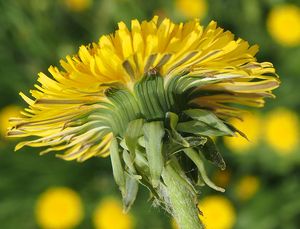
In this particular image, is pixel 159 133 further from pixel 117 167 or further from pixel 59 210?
pixel 59 210

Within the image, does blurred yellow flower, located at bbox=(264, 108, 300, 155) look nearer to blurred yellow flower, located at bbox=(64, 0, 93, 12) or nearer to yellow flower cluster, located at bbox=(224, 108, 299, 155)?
yellow flower cluster, located at bbox=(224, 108, 299, 155)

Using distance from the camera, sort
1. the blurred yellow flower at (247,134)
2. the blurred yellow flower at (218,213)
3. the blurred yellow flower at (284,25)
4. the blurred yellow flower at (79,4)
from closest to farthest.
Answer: the blurred yellow flower at (218,213), the blurred yellow flower at (247,134), the blurred yellow flower at (284,25), the blurred yellow flower at (79,4)

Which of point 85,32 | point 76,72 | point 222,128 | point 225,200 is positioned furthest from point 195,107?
point 85,32

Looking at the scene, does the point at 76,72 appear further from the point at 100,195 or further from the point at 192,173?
the point at 100,195

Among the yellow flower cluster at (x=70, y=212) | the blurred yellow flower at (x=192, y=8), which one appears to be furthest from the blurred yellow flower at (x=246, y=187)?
the blurred yellow flower at (x=192, y=8)

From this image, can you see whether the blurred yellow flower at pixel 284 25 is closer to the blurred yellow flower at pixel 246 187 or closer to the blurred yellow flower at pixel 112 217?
the blurred yellow flower at pixel 246 187

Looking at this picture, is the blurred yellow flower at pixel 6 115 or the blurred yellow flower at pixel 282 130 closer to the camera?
the blurred yellow flower at pixel 282 130

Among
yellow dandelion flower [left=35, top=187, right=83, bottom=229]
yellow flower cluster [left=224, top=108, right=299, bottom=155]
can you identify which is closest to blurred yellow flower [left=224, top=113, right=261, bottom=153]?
yellow flower cluster [left=224, top=108, right=299, bottom=155]

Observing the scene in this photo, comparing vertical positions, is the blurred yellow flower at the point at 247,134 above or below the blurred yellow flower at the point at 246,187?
above

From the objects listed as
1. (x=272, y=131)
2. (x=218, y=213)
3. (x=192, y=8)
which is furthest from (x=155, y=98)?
(x=192, y=8)
